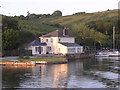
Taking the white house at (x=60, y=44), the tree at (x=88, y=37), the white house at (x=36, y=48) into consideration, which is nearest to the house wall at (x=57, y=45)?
the white house at (x=60, y=44)

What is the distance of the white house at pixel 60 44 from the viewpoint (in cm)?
8588

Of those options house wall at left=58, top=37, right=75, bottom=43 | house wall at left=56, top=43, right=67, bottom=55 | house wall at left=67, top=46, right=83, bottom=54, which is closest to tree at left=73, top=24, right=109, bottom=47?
house wall at left=58, top=37, right=75, bottom=43

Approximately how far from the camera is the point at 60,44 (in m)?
86.6

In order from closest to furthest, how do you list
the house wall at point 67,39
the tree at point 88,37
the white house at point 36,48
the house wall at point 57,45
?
the white house at point 36,48 → the house wall at point 57,45 → the house wall at point 67,39 → the tree at point 88,37

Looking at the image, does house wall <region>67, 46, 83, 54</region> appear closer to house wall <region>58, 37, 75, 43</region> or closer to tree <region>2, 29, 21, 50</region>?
house wall <region>58, 37, 75, 43</region>

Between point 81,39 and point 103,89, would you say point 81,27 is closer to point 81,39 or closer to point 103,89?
point 81,39

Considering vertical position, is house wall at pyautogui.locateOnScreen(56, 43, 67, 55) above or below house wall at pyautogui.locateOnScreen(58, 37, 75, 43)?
below

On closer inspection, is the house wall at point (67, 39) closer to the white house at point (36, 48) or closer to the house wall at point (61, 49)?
the house wall at point (61, 49)

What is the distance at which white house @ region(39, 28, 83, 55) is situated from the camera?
85875 mm

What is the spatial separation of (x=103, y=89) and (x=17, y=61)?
32.3 metres

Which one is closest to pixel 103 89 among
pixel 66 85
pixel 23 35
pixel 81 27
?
pixel 66 85

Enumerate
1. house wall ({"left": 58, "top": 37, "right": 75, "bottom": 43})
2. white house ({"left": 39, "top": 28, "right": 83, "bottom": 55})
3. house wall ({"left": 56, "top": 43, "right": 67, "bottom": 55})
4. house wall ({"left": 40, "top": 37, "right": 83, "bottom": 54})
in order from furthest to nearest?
house wall ({"left": 58, "top": 37, "right": 75, "bottom": 43}) < white house ({"left": 39, "top": 28, "right": 83, "bottom": 55}) < house wall ({"left": 40, "top": 37, "right": 83, "bottom": 54}) < house wall ({"left": 56, "top": 43, "right": 67, "bottom": 55})

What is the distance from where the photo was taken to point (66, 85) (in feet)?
116

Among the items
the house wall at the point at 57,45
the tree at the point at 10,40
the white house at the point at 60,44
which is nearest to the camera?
the tree at the point at 10,40
